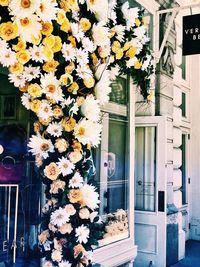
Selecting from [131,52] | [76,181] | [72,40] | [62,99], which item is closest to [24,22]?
[72,40]

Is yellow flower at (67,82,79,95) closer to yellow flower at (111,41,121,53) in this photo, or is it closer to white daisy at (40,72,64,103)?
white daisy at (40,72,64,103)

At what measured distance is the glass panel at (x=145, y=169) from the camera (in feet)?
16.6

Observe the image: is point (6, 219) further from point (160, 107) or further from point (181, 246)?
point (181, 246)

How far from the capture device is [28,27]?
2.00m

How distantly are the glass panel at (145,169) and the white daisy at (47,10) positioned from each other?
3.19m

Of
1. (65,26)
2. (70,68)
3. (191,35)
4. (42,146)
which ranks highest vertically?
(191,35)

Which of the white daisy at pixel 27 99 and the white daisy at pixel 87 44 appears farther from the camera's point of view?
the white daisy at pixel 87 44

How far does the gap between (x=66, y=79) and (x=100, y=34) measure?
0.42 metres

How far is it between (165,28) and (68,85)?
353 centimetres

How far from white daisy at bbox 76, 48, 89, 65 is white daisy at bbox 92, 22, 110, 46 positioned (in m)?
0.16

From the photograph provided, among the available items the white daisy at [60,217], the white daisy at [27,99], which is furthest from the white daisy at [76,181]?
the white daisy at [27,99]

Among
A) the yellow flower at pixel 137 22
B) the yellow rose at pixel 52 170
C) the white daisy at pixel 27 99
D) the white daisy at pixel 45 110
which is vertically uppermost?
the yellow flower at pixel 137 22

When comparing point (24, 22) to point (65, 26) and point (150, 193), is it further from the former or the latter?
point (150, 193)

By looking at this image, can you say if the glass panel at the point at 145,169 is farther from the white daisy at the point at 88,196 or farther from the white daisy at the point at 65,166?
the white daisy at the point at 65,166
